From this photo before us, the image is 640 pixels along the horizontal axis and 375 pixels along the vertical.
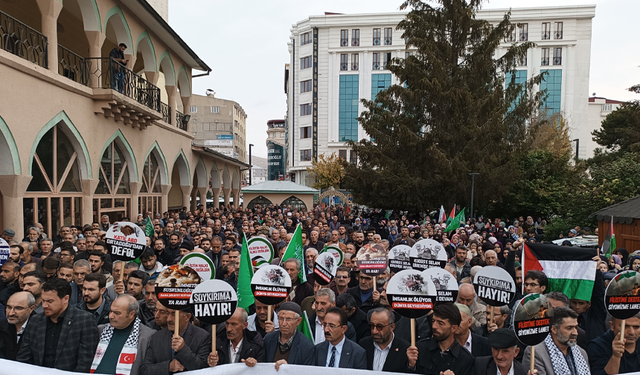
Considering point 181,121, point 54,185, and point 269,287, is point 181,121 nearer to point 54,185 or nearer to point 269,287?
point 54,185

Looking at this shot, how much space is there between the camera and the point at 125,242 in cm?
687

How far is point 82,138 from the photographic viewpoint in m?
14.5

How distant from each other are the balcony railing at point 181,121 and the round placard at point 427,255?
18803 mm

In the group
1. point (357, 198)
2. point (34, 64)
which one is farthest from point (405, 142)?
point (34, 64)

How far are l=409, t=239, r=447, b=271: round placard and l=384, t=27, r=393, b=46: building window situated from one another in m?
55.0

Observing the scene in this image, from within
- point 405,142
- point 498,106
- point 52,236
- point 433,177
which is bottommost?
point 52,236

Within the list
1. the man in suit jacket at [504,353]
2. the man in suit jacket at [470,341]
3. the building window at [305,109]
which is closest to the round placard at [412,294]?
the man in suit jacket at [470,341]

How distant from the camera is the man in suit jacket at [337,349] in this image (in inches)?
171

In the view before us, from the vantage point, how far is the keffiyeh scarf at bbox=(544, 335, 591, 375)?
4109 mm

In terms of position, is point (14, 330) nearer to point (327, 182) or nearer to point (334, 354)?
point (334, 354)

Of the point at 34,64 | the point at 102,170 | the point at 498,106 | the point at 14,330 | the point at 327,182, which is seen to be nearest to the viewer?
the point at 14,330

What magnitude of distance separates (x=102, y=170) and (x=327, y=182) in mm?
37856

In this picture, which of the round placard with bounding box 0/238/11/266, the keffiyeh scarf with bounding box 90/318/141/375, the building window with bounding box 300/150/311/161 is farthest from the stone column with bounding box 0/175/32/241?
the building window with bounding box 300/150/311/161

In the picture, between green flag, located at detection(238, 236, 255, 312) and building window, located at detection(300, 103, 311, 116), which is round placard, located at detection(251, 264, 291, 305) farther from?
building window, located at detection(300, 103, 311, 116)
